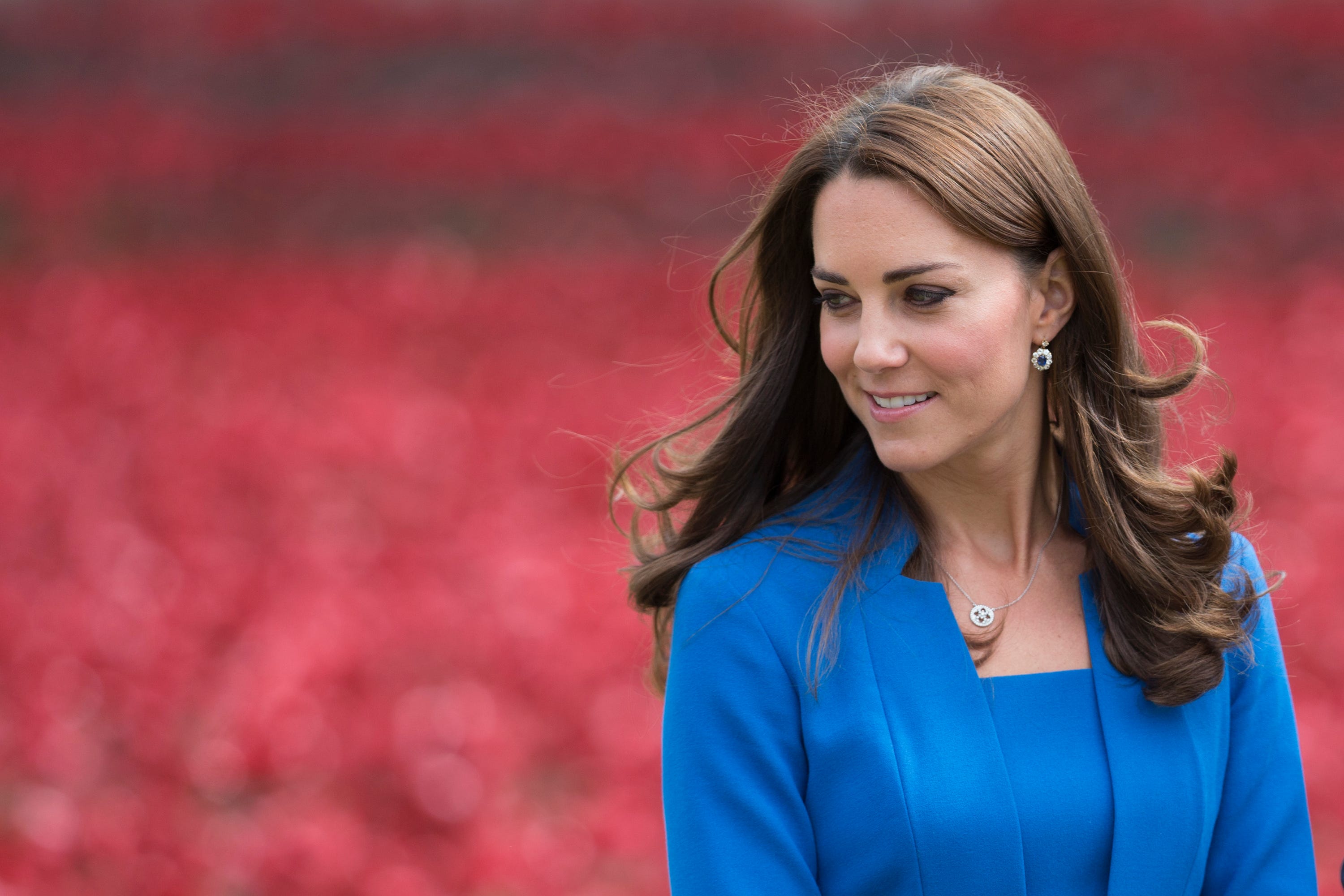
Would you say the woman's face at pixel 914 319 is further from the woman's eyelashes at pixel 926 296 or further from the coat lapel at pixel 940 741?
the coat lapel at pixel 940 741

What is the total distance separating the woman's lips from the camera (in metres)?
1.62

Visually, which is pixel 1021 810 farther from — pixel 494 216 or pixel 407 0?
pixel 407 0

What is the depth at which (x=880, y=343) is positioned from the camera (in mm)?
1573

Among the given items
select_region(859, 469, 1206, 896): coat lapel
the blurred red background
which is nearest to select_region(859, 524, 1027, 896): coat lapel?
select_region(859, 469, 1206, 896): coat lapel

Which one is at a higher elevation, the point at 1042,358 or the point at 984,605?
the point at 1042,358

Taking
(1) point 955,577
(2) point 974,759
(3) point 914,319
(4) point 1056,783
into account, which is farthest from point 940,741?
(3) point 914,319

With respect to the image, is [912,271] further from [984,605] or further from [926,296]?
[984,605]

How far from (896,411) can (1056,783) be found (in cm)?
49

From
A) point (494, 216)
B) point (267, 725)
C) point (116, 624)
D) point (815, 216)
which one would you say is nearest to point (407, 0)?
point (494, 216)

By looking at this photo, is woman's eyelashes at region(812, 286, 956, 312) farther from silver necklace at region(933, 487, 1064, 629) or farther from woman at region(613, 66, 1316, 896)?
silver necklace at region(933, 487, 1064, 629)

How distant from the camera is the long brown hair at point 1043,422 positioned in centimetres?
160

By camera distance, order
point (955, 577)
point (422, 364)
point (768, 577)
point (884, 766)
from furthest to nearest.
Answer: point (422, 364) → point (955, 577) → point (768, 577) → point (884, 766)

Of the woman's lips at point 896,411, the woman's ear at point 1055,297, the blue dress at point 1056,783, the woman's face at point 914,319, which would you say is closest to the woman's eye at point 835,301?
the woman's face at point 914,319

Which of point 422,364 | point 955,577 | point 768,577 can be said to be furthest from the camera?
point 422,364
